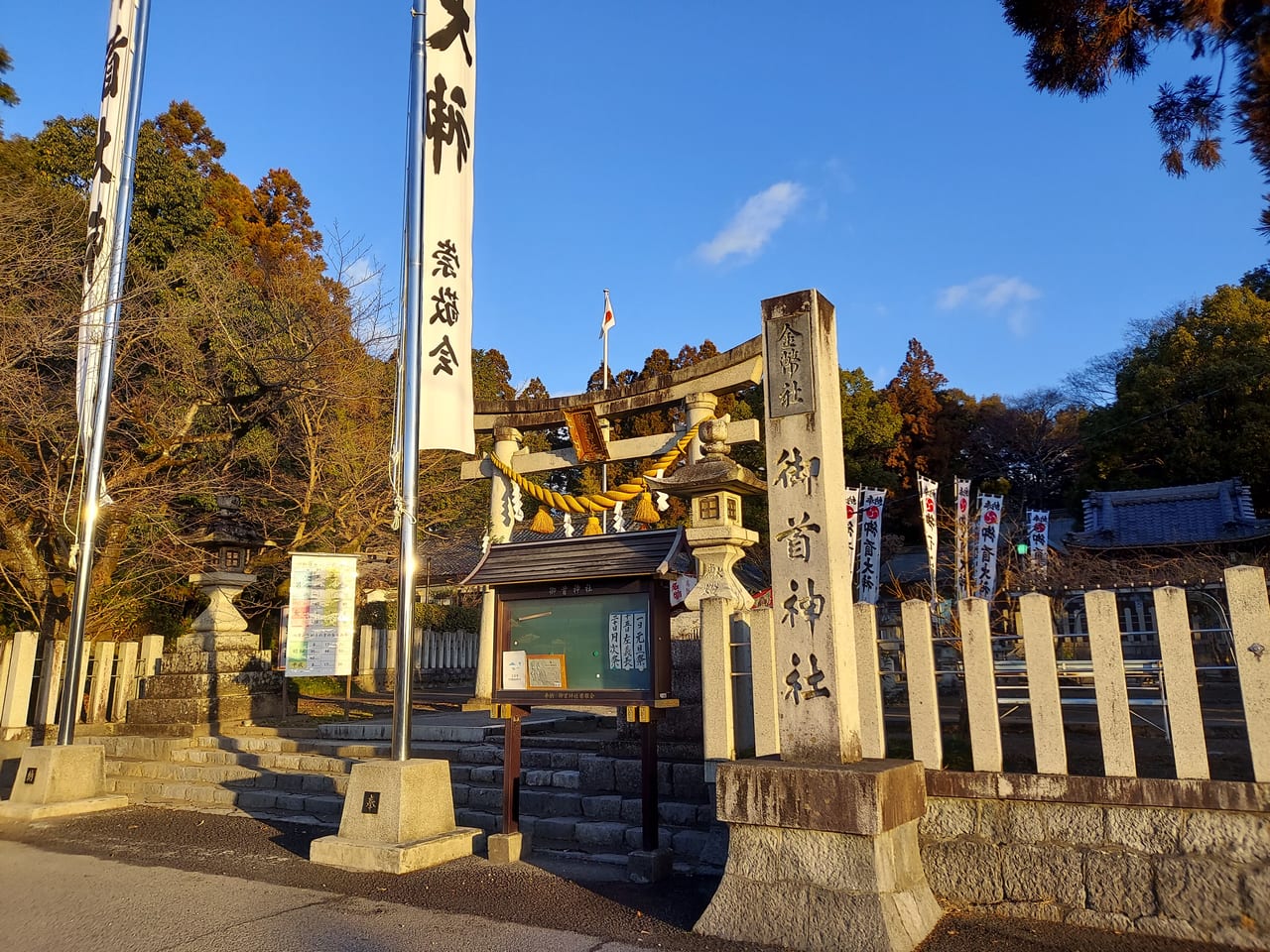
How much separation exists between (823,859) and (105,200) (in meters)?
10.4

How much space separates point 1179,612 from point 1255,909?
4.81 feet

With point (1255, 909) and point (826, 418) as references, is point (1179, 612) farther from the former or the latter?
point (826, 418)

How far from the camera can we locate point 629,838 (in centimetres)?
664

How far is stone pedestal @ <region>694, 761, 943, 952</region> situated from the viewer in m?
4.19

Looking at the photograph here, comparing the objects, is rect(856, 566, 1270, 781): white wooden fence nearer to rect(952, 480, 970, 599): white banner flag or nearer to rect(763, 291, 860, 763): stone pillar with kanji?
rect(763, 291, 860, 763): stone pillar with kanji

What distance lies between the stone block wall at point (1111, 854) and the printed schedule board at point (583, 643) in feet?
6.85

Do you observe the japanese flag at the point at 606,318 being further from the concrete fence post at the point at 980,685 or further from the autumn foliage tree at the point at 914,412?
the autumn foliage tree at the point at 914,412

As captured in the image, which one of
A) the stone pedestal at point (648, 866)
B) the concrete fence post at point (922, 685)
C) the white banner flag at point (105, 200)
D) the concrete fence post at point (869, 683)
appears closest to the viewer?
the concrete fence post at point (922, 685)

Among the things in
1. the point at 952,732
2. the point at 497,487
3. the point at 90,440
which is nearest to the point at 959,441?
the point at 497,487

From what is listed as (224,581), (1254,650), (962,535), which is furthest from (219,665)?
(962,535)

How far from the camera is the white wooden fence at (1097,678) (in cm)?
430

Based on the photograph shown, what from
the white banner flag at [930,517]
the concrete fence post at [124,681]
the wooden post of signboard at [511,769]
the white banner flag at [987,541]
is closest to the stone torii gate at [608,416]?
the wooden post of signboard at [511,769]

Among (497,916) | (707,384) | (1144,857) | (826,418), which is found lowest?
(497,916)

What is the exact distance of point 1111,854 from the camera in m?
4.43
